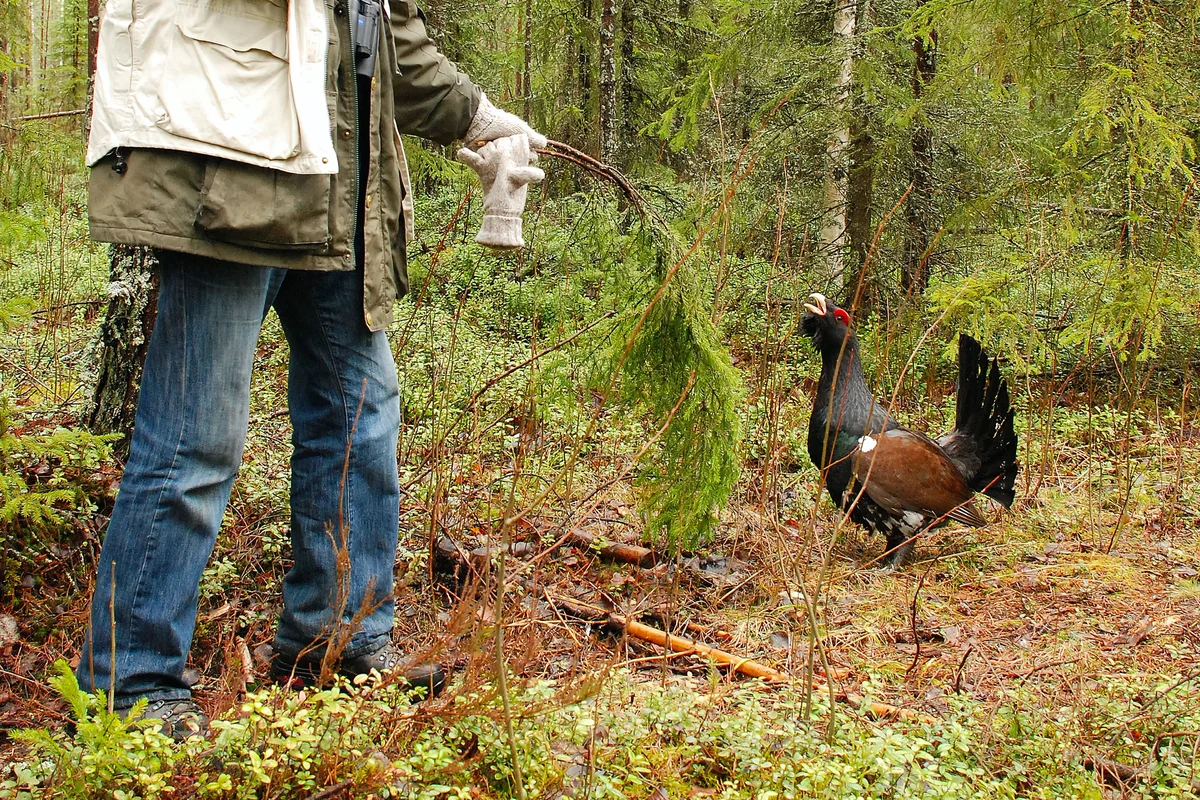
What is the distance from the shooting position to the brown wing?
5129 millimetres

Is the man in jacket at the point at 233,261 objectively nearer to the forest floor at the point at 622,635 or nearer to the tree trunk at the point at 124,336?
the forest floor at the point at 622,635

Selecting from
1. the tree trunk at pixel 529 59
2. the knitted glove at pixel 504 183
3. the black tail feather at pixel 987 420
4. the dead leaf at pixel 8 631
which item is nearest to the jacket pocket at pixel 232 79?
the knitted glove at pixel 504 183

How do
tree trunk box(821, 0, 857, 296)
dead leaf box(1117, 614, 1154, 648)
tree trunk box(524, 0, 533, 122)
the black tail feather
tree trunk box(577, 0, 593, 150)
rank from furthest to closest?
tree trunk box(524, 0, 533, 122) < tree trunk box(577, 0, 593, 150) < tree trunk box(821, 0, 857, 296) < the black tail feather < dead leaf box(1117, 614, 1154, 648)

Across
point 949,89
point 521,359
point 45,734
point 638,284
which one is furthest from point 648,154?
point 45,734

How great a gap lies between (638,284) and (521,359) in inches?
121

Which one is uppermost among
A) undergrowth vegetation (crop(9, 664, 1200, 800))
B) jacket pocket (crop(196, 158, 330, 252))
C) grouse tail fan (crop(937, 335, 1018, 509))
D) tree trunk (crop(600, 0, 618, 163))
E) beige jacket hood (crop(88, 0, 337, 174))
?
tree trunk (crop(600, 0, 618, 163))

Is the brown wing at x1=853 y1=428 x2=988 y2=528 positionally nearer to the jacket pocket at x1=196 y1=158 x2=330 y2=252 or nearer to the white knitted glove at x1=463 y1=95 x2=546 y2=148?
the white knitted glove at x1=463 y1=95 x2=546 y2=148

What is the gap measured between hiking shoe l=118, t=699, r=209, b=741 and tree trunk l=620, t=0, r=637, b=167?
1066cm

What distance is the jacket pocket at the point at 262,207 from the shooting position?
2143 millimetres

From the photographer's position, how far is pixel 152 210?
2125 mm

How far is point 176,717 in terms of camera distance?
2268 mm

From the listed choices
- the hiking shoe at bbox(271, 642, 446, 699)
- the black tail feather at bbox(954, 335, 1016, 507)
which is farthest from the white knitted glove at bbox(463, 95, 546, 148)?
the black tail feather at bbox(954, 335, 1016, 507)

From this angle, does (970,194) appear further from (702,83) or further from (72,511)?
(72,511)

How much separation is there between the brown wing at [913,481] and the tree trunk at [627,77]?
7856 mm
